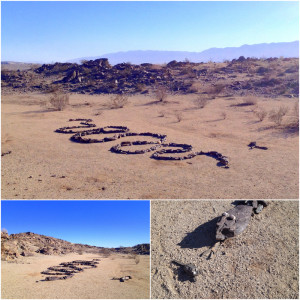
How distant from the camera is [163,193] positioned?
8.70 metres

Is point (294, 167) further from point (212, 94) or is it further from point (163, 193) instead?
point (212, 94)

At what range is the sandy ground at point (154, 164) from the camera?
8.79 meters

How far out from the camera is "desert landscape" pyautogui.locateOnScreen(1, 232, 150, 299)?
22.6ft

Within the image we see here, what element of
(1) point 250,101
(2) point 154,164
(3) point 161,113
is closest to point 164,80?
(1) point 250,101

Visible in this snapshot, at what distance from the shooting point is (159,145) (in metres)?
12.9

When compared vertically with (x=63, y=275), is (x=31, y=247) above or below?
below

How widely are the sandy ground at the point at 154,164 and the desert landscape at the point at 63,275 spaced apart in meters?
2.12

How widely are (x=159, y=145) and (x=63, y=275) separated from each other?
229 inches

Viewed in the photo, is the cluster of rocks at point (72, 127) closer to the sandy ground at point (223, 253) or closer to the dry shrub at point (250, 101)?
the sandy ground at point (223, 253)

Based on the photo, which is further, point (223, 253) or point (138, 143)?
point (138, 143)

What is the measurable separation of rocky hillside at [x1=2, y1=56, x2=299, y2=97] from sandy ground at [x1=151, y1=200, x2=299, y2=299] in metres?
20.7

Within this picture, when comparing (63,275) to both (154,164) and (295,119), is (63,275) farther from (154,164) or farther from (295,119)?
(295,119)

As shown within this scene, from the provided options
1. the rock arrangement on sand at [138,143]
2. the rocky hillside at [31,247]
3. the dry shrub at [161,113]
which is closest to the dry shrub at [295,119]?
the rock arrangement on sand at [138,143]

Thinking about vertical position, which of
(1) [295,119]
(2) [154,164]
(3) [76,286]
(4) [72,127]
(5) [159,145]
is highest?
(1) [295,119]
